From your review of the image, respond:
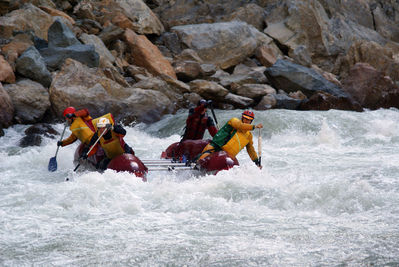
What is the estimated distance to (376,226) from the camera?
16.4 ft

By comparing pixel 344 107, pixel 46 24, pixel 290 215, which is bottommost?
pixel 344 107

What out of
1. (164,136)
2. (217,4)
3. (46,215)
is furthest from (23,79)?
(217,4)

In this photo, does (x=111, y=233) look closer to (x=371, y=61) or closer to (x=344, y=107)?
(x=344, y=107)

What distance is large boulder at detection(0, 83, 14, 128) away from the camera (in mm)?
11500

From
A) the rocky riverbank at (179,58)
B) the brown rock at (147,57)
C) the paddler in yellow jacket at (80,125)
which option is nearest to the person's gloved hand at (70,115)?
the paddler in yellow jacket at (80,125)

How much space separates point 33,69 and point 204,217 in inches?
372

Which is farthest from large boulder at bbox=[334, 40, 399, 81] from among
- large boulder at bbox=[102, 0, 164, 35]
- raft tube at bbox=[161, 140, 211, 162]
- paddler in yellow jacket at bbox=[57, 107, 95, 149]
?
paddler in yellow jacket at bbox=[57, 107, 95, 149]

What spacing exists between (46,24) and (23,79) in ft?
16.1

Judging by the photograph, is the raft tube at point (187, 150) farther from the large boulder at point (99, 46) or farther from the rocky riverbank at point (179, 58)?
the large boulder at point (99, 46)

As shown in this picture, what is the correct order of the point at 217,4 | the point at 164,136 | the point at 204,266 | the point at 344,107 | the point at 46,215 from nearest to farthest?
1. the point at 204,266
2. the point at 46,215
3. the point at 164,136
4. the point at 344,107
5. the point at 217,4

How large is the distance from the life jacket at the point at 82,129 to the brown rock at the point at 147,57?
935 cm

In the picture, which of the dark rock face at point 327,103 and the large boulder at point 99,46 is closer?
the dark rock face at point 327,103

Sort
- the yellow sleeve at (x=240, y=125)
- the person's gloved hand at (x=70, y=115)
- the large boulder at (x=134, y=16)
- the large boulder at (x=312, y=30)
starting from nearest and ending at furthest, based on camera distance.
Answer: the yellow sleeve at (x=240, y=125)
the person's gloved hand at (x=70, y=115)
the large boulder at (x=134, y=16)
the large boulder at (x=312, y=30)

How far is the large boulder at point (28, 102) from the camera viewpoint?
12.1 meters
